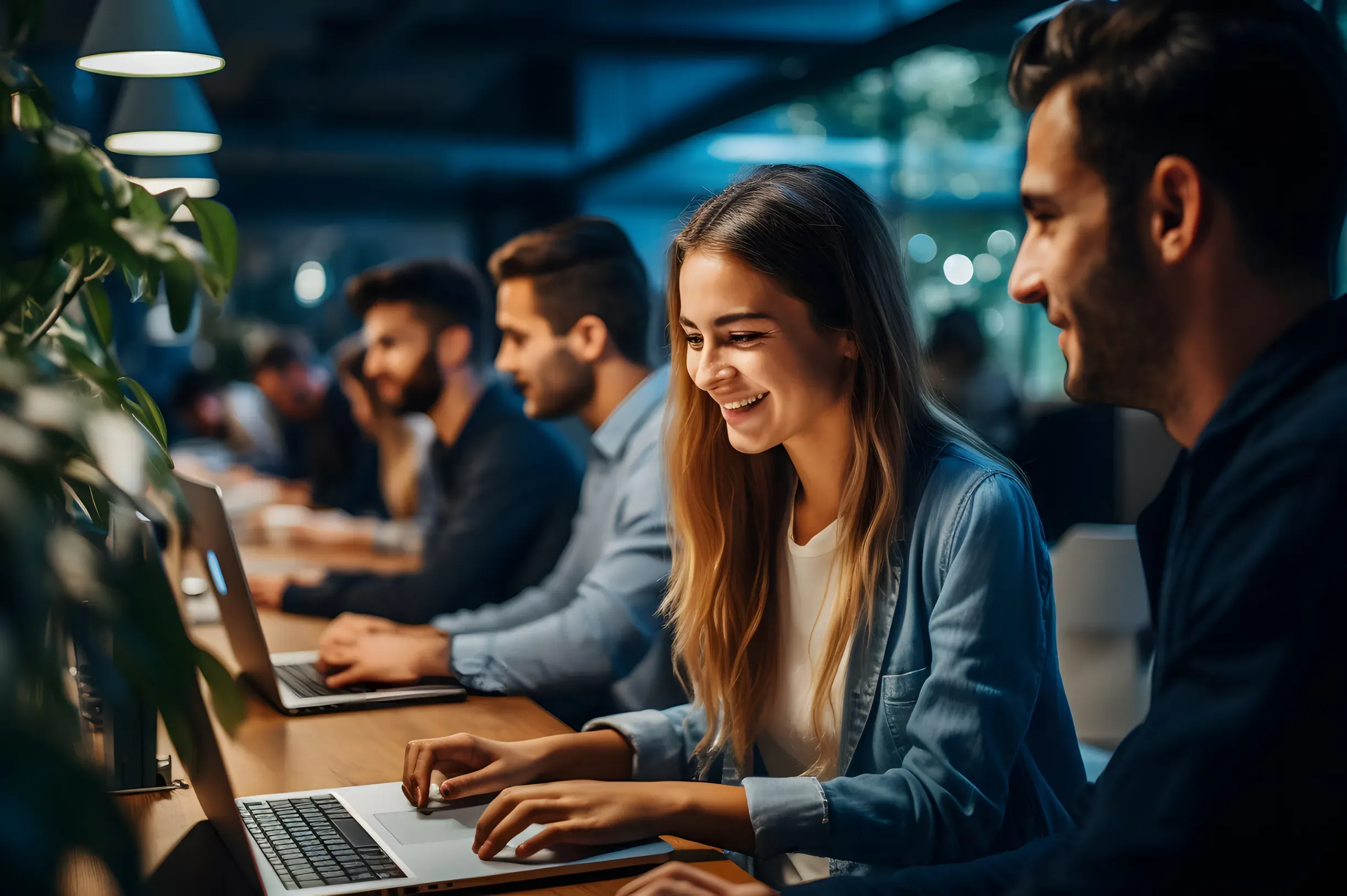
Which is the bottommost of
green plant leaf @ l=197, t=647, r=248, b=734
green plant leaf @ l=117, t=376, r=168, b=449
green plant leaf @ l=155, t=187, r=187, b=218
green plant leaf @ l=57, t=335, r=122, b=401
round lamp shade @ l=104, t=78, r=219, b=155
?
green plant leaf @ l=197, t=647, r=248, b=734

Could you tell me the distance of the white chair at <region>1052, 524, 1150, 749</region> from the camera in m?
3.60

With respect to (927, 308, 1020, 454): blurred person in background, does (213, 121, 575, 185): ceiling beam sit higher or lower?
higher

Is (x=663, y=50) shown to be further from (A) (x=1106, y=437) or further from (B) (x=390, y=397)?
(B) (x=390, y=397)

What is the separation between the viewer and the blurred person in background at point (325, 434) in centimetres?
540

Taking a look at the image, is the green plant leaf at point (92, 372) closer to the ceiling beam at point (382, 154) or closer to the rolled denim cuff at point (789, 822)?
the rolled denim cuff at point (789, 822)

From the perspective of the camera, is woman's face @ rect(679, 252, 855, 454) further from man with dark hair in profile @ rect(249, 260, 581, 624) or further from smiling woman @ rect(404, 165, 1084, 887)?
man with dark hair in profile @ rect(249, 260, 581, 624)

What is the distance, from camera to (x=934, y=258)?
6039 mm

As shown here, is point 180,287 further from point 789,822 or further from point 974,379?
point 974,379

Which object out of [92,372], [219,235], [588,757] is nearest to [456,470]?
[588,757]

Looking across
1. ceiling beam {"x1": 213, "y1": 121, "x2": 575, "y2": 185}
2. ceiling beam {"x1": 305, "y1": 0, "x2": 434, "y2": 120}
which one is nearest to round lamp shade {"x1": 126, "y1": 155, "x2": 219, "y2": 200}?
ceiling beam {"x1": 305, "y1": 0, "x2": 434, "y2": 120}

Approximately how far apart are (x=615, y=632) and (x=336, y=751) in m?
0.55

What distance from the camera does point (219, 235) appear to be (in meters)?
1.27

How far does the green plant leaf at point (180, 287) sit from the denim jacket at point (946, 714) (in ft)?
2.44

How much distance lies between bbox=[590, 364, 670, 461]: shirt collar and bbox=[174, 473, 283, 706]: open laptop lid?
80 centimetres
